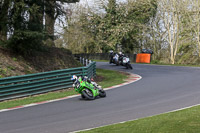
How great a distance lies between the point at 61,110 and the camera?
10.3 metres

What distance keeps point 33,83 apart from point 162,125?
340 inches

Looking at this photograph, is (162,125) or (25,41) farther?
(25,41)

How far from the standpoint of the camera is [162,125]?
707 cm

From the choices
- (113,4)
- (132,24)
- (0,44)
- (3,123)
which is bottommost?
(3,123)

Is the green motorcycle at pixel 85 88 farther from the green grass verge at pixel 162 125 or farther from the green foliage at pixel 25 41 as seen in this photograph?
the green foliage at pixel 25 41

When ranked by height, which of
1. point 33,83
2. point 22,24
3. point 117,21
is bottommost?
point 33,83

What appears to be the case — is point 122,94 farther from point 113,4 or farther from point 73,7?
point 73,7

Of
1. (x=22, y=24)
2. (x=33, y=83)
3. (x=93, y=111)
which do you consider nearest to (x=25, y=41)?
(x=22, y=24)

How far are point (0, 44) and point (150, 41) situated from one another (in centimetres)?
2672

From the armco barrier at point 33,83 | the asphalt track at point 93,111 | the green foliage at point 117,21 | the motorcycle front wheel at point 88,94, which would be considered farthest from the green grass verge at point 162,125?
the green foliage at point 117,21

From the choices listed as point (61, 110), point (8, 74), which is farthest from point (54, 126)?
point (8, 74)

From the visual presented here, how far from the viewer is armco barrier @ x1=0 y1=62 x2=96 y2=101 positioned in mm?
13719

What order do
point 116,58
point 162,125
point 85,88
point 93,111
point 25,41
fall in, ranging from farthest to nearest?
point 116,58 → point 25,41 → point 85,88 → point 93,111 → point 162,125

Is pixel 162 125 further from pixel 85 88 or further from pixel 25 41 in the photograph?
pixel 25 41
